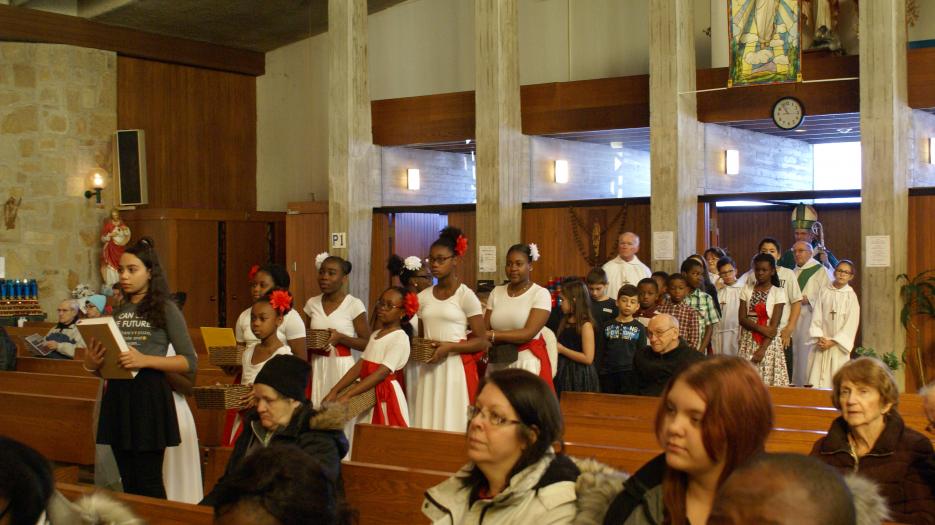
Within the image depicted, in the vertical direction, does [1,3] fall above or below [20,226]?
above

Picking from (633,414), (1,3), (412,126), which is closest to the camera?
(633,414)

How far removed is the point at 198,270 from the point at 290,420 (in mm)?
12872

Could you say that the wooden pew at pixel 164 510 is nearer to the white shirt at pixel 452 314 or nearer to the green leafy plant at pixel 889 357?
the white shirt at pixel 452 314

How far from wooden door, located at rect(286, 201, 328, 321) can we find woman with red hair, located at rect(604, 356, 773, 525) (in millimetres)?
13368

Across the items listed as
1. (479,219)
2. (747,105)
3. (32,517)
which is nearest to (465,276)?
(479,219)

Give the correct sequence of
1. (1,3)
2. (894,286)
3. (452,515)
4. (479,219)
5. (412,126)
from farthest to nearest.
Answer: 1. (1,3)
2. (412,126)
3. (479,219)
4. (894,286)
5. (452,515)

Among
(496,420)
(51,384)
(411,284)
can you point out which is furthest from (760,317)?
(496,420)

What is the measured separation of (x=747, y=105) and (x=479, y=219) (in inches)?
134

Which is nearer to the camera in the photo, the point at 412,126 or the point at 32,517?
the point at 32,517

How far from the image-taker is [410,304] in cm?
674

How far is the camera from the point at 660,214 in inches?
471

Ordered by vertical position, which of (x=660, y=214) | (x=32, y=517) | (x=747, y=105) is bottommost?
(x=32, y=517)

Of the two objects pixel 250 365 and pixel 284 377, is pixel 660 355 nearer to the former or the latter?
pixel 250 365

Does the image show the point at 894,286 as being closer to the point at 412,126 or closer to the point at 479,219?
the point at 479,219
